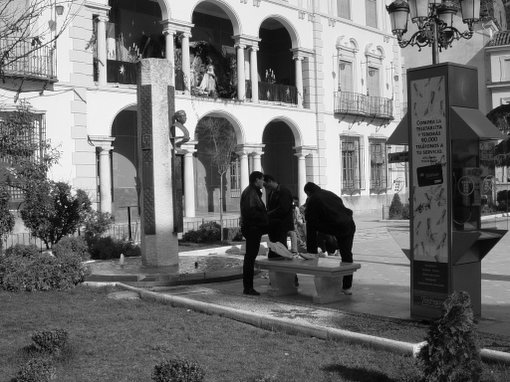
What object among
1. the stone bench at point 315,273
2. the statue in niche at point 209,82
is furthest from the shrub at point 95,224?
the statue in niche at point 209,82

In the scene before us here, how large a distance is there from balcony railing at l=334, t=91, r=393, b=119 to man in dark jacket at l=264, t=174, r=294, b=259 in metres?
20.4

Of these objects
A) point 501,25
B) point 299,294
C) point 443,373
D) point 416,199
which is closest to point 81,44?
point 299,294

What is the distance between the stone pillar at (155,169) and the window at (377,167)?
21.2 metres

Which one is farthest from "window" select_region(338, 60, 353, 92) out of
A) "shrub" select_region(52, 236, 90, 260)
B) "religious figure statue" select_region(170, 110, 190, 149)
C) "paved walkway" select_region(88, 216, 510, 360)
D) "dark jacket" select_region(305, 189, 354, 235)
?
"dark jacket" select_region(305, 189, 354, 235)

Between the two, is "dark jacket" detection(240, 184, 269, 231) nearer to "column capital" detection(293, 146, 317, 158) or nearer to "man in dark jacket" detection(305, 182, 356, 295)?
"man in dark jacket" detection(305, 182, 356, 295)

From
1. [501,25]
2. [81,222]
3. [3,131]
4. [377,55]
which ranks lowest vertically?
[81,222]

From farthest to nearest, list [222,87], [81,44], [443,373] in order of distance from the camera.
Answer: [222,87] < [81,44] < [443,373]

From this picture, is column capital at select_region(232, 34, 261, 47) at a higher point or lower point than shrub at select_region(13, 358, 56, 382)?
higher

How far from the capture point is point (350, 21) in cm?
3012

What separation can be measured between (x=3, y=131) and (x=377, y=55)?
79.5ft

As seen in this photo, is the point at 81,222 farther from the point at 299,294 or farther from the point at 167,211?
the point at 299,294

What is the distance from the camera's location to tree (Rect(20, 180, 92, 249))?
13961 mm

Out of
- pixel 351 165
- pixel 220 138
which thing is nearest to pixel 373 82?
pixel 351 165

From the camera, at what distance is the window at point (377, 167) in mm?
31672
